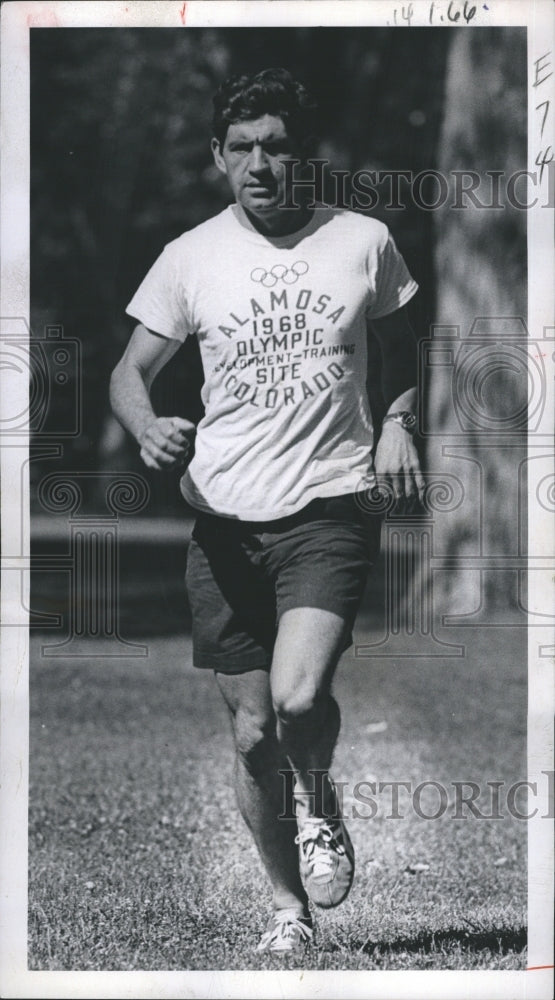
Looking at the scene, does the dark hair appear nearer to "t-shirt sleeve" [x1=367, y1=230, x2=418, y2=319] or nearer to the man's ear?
the man's ear

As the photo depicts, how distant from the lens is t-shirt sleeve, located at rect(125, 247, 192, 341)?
4.76m

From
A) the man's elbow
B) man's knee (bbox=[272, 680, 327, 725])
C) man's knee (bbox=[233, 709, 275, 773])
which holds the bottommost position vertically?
man's knee (bbox=[233, 709, 275, 773])

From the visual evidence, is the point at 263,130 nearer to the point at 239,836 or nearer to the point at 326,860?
the point at 326,860

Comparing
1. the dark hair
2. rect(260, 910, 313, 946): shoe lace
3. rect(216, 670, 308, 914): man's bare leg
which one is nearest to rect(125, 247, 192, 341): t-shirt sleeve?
the dark hair

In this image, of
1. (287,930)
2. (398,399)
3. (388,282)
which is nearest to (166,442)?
(398,399)

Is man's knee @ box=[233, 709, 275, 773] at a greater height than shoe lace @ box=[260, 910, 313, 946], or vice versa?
man's knee @ box=[233, 709, 275, 773]

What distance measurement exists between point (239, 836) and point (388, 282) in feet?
6.91

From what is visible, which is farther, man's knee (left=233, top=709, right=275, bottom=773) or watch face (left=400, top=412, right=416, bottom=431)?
watch face (left=400, top=412, right=416, bottom=431)

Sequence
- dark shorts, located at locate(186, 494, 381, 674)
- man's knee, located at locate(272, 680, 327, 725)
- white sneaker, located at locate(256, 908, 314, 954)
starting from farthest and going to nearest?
1. white sneaker, located at locate(256, 908, 314, 954)
2. dark shorts, located at locate(186, 494, 381, 674)
3. man's knee, located at locate(272, 680, 327, 725)

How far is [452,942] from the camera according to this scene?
472 cm

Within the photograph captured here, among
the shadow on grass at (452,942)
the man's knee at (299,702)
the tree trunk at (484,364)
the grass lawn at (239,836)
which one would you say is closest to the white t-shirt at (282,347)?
the tree trunk at (484,364)

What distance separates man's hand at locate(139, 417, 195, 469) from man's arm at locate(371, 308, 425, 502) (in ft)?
1.93

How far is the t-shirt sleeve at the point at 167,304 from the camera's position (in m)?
4.76

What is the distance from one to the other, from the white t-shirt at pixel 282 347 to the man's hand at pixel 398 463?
1.7 inches
